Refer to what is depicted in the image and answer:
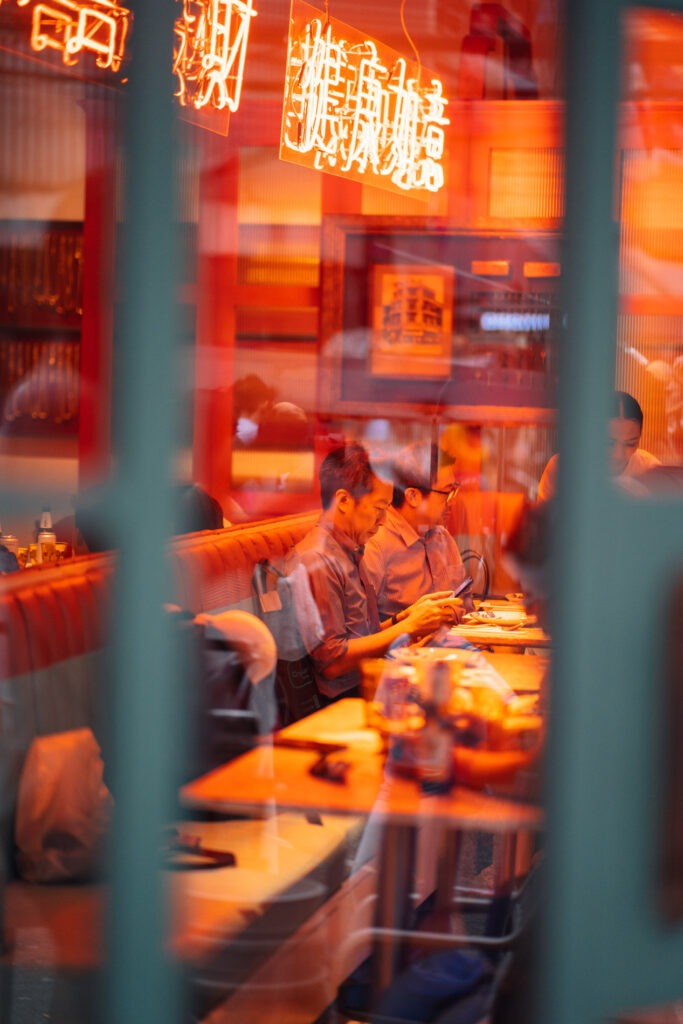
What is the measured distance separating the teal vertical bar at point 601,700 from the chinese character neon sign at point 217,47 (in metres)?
1.77

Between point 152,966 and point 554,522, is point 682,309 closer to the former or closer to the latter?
point 554,522

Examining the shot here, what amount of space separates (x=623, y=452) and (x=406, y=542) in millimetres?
2959

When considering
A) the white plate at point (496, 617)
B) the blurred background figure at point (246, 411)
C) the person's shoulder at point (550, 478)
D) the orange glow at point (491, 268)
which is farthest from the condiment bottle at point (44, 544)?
the orange glow at point (491, 268)

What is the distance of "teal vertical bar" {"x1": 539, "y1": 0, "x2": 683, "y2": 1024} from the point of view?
124 centimetres

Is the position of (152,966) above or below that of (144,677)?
below

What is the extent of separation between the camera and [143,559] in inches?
53.2

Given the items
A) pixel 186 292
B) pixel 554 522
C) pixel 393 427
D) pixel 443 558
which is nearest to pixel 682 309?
pixel 554 522

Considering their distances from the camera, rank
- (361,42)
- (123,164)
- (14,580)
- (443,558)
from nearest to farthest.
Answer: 1. (123,164)
2. (14,580)
3. (361,42)
4. (443,558)

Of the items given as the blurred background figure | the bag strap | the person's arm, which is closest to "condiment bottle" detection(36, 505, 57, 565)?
the bag strap

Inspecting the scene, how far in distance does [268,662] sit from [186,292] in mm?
1268

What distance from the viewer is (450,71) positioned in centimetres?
615

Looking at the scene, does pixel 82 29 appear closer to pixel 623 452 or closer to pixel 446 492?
pixel 623 452

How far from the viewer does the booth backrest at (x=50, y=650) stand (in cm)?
150

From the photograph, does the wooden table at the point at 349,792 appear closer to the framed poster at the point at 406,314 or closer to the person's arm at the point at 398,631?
the person's arm at the point at 398,631
